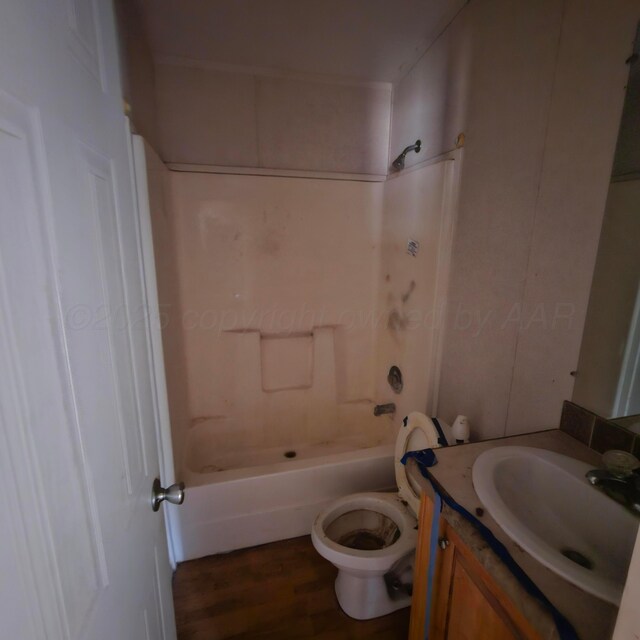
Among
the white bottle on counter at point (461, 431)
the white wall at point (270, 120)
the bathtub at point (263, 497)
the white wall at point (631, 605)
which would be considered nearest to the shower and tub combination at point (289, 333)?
the bathtub at point (263, 497)

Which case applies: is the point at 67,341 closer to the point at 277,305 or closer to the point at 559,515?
the point at 559,515

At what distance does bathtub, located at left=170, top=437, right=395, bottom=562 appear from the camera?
65.1 inches

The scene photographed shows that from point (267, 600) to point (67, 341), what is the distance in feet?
5.19

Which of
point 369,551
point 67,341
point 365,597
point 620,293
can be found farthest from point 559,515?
point 67,341

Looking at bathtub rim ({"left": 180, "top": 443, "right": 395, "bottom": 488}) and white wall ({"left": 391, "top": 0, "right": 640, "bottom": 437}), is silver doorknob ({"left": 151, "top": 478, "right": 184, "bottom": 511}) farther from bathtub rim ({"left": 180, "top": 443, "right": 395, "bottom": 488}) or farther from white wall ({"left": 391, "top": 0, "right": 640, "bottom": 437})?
white wall ({"left": 391, "top": 0, "right": 640, "bottom": 437})

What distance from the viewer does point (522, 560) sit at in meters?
0.66

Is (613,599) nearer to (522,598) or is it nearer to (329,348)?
(522,598)

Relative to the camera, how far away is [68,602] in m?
0.42

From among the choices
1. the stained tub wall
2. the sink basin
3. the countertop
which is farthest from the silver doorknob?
the stained tub wall

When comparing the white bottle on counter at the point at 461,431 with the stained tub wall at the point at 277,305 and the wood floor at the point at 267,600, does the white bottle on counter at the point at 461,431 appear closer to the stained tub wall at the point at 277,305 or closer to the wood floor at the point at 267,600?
the wood floor at the point at 267,600

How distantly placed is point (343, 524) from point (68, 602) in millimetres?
1384

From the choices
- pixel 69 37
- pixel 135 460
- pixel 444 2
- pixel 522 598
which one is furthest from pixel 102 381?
pixel 444 2

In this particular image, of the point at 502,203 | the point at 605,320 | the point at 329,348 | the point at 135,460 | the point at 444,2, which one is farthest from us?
the point at 329,348

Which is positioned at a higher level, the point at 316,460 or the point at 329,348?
the point at 329,348
